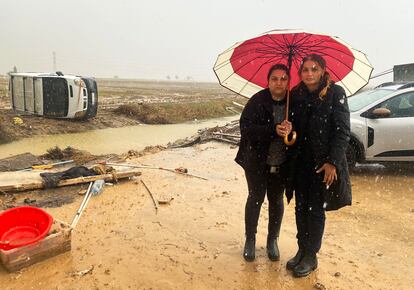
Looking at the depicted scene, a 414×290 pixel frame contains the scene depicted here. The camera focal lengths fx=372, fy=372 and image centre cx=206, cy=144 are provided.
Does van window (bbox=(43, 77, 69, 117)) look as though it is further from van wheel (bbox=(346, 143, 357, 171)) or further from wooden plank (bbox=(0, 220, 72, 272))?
wooden plank (bbox=(0, 220, 72, 272))

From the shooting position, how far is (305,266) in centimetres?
344

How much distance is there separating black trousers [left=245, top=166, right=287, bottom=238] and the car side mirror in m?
4.23

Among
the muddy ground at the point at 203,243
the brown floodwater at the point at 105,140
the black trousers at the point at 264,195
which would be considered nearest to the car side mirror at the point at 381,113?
the muddy ground at the point at 203,243

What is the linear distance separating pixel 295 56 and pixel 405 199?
4.05 meters

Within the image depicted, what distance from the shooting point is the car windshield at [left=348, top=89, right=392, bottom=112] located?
740cm

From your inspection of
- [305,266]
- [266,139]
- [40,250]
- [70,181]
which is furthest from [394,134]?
[40,250]

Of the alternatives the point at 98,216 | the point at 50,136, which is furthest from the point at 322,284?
the point at 50,136

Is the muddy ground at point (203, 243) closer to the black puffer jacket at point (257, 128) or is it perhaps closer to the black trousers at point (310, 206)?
the black trousers at point (310, 206)

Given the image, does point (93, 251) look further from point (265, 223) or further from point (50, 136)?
point (50, 136)

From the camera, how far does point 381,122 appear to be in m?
7.05

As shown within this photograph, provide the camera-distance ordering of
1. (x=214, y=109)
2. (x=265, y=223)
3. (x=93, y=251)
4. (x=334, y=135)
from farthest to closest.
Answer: (x=214, y=109), (x=265, y=223), (x=93, y=251), (x=334, y=135)

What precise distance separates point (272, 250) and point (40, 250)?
89.5 inches

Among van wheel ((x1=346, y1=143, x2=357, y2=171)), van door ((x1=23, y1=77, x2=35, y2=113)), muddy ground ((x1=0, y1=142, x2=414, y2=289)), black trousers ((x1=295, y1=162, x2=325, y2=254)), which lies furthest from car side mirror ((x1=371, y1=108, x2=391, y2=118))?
van door ((x1=23, y1=77, x2=35, y2=113))

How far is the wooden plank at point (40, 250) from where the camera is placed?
3.40 metres
